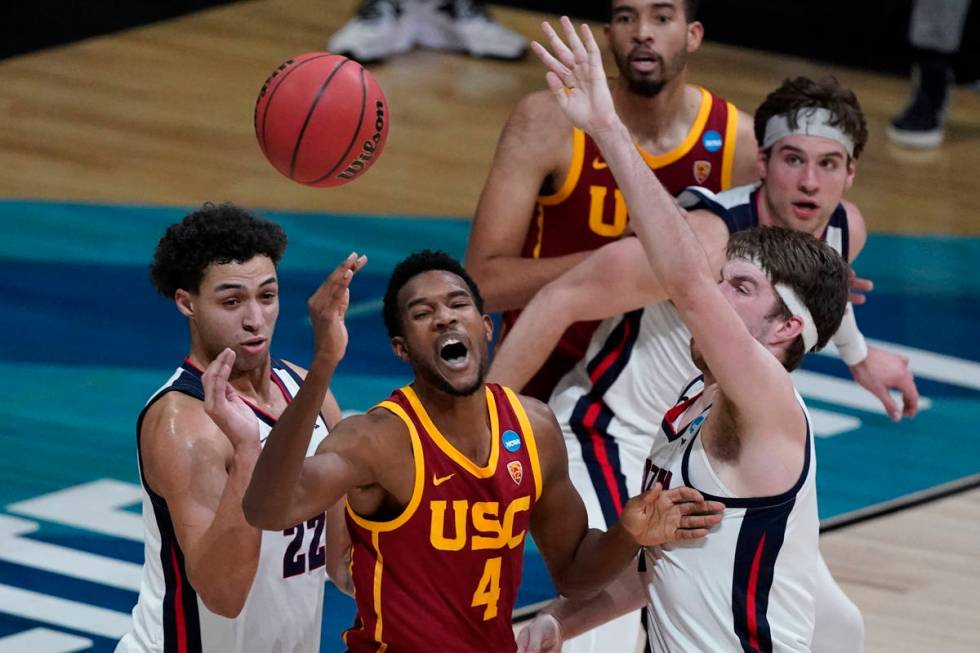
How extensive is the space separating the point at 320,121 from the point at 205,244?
75cm

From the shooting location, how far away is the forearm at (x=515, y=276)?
5.88 m

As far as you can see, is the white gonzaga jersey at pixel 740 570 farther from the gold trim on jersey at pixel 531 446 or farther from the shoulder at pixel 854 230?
the shoulder at pixel 854 230

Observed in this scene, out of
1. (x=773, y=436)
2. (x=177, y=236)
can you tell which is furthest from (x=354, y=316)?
(x=773, y=436)

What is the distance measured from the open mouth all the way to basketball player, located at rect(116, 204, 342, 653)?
47cm

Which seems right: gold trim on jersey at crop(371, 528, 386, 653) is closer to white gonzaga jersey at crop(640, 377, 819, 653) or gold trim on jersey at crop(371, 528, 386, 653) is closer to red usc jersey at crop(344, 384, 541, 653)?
red usc jersey at crop(344, 384, 541, 653)

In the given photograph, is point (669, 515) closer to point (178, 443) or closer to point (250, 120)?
point (178, 443)

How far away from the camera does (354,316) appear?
882cm

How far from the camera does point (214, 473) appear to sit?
181 inches

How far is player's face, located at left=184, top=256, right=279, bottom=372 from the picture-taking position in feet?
15.9

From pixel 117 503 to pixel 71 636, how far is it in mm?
942

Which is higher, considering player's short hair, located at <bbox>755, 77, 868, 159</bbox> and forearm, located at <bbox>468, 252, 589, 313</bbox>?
player's short hair, located at <bbox>755, 77, 868, 159</bbox>

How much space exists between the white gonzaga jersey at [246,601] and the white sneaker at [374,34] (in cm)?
683

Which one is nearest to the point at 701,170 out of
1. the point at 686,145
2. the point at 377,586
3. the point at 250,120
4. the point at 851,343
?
the point at 686,145

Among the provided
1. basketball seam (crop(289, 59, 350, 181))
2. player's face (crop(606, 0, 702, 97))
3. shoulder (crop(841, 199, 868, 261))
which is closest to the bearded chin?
player's face (crop(606, 0, 702, 97))
